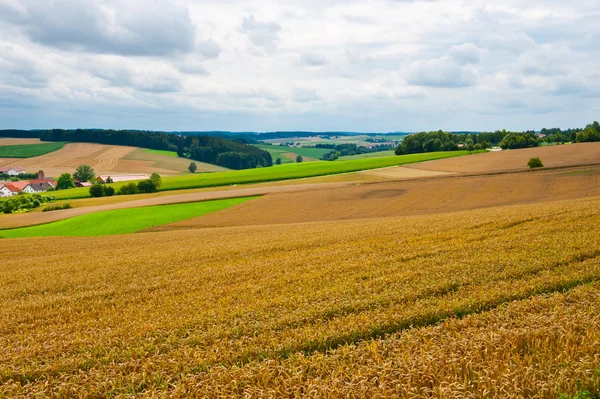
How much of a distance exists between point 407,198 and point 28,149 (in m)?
163

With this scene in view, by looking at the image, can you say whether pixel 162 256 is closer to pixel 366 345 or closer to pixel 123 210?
pixel 366 345

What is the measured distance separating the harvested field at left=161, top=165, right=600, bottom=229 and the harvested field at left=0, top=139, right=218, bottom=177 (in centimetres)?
8217

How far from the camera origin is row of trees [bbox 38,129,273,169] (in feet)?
506

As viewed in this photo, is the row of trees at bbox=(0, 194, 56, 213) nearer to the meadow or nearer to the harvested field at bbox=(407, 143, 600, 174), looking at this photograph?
the harvested field at bbox=(407, 143, 600, 174)

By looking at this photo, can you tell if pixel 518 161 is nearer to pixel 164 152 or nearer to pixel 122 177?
pixel 122 177

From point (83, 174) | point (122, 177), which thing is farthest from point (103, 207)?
point (83, 174)

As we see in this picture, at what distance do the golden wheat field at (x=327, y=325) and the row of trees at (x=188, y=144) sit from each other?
140887 millimetres

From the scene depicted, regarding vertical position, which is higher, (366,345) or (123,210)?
(366,345)

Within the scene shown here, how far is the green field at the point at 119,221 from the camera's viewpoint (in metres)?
41.0

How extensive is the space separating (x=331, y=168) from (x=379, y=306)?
79742mm

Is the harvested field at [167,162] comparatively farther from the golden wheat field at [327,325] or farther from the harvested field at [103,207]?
the golden wheat field at [327,325]

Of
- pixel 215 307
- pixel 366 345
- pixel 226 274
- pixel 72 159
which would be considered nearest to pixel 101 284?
pixel 226 274

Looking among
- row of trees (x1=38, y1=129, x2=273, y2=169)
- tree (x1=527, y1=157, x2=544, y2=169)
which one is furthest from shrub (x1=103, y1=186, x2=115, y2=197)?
row of trees (x1=38, y1=129, x2=273, y2=169)

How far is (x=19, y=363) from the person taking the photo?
7.27 m
